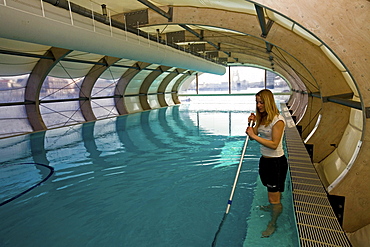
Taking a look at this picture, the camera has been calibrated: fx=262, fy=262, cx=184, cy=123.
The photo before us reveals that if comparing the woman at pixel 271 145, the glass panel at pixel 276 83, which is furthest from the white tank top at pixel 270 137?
the glass panel at pixel 276 83

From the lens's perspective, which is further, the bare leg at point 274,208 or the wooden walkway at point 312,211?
the bare leg at point 274,208

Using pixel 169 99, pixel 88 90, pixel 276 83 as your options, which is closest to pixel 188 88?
pixel 169 99

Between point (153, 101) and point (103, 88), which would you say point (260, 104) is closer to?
point (103, 88)

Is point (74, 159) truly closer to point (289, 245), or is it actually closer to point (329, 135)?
point (289, 245)

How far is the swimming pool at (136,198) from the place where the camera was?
4.12 meters

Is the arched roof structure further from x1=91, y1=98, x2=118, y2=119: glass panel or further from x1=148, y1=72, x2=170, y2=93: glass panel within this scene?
x1=148, y1=72, x2=170, y2=93: glass panel

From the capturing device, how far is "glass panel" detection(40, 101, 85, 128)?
17781 millimetres

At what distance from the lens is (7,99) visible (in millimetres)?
15070

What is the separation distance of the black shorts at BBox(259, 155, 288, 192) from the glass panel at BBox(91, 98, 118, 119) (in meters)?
19.9

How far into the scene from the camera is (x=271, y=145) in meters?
3.67

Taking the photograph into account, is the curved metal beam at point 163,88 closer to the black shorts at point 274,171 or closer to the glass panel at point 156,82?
the glass panel at point 156,82

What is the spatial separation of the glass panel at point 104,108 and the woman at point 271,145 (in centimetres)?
1990

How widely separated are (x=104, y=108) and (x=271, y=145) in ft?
70.7

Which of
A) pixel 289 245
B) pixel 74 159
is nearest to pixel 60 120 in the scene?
pixel 74 159
